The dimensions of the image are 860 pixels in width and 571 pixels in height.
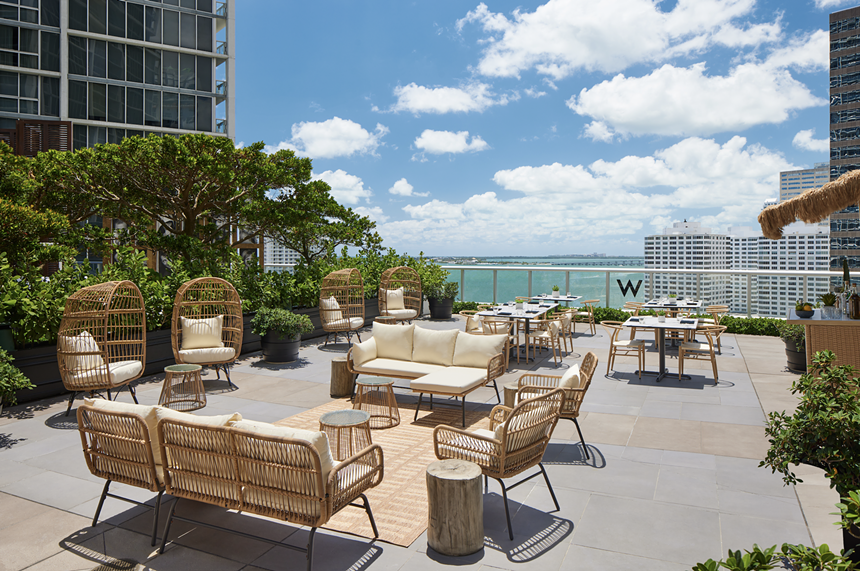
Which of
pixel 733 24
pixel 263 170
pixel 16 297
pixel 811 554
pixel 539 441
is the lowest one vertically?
pixel 539 441

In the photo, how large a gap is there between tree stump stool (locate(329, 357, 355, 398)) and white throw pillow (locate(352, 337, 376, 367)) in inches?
9.5

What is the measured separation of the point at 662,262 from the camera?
15.9 meters

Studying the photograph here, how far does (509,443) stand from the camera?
3.25 metres

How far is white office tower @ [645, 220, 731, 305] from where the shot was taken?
39.2 feet

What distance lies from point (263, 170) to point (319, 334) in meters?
3.39

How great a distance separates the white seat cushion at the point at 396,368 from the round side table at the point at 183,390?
5.61ft

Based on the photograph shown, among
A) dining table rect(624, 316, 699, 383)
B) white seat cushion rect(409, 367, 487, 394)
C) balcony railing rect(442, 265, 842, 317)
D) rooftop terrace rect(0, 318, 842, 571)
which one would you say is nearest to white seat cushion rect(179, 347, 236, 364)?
rooftop terrace rect(0, 318, 842, 571)

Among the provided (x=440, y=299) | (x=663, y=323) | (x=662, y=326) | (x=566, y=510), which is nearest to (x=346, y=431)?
(x=566, y=510)

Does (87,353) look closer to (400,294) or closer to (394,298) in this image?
(394,298)

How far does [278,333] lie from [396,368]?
9.58 ft

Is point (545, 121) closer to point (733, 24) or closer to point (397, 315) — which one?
point (733, 24)

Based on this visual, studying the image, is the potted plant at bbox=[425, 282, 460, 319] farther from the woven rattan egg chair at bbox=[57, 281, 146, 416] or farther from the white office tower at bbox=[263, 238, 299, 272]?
the woven rattan egg chair at bbox=[57, 281, 146, 416]

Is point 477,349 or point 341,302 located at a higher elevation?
point 341,302

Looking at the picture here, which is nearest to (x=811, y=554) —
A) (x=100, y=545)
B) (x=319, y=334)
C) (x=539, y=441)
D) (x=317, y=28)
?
(x=539, y=441)
